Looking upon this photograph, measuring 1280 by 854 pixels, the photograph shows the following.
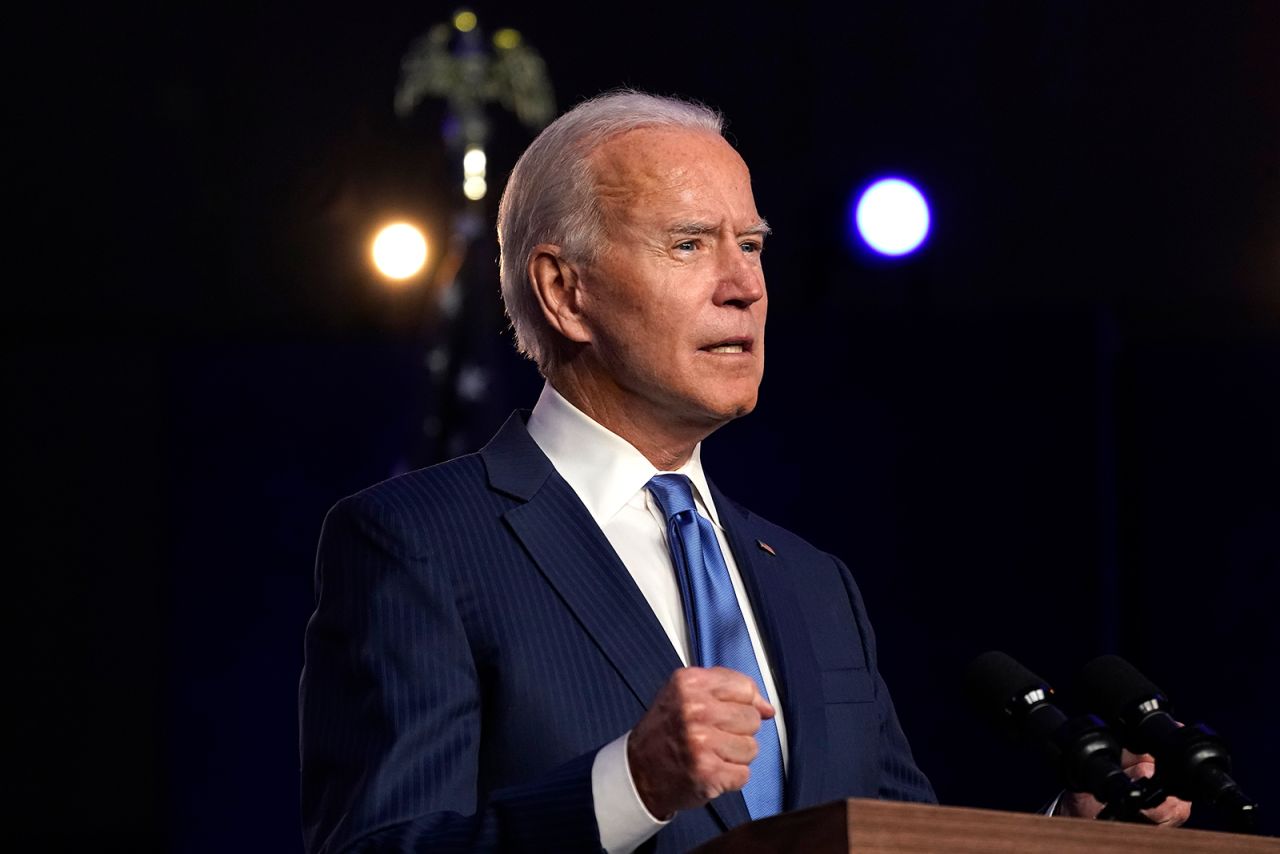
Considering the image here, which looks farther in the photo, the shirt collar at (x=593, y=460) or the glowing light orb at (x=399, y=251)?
the glowing light orb at (x=399, y=251)

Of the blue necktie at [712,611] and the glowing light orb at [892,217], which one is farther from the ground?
the glowing light orb at [892,217]

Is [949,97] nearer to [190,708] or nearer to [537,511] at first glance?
[190,708]

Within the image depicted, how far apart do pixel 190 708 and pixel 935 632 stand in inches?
74.4

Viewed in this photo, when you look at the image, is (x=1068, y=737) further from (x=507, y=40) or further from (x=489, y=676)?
(x=507, y=40)

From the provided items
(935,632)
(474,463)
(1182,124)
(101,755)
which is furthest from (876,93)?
(474,463)

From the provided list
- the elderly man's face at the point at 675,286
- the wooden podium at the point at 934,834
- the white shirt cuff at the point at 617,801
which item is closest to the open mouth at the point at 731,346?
the elderly man's face at the point at 675,286

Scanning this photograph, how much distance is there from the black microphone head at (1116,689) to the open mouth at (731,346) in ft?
1.87

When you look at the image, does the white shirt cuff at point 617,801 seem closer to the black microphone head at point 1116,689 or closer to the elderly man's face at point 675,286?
the black microphone head at point 1116,689

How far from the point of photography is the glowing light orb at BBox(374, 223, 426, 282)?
189 inches

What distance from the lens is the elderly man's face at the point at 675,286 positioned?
2.02m

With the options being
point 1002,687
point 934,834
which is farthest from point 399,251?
point 934,834

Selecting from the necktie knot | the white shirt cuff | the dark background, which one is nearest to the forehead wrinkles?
the necktie knot

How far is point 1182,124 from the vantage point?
4.73 m

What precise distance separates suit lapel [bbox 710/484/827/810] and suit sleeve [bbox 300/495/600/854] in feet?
1.11
